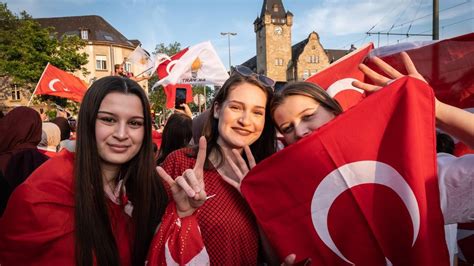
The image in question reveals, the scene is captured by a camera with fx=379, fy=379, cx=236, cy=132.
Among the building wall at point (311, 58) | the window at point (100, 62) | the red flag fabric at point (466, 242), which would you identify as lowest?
the red flag fabric at point (466, 242)

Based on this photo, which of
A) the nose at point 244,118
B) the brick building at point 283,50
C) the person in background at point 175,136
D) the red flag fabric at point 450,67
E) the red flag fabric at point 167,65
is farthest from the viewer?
the brick building at point 283,50

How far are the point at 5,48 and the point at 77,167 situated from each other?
36.1 metres

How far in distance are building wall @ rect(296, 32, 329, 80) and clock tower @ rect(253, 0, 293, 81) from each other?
3.37 metres

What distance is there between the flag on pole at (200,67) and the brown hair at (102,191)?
6.04 meters

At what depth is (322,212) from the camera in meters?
1.95

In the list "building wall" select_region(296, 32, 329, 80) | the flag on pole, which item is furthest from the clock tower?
the flag on pole

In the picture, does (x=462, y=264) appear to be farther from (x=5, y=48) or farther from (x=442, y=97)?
(x=5, y=48)

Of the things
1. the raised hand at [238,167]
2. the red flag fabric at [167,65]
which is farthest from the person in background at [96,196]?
the red flag fabric at [167,65]

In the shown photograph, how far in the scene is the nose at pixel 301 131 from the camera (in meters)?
2.23

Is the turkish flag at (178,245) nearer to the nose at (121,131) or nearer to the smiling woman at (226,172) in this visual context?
the smiling woman at (226,172)

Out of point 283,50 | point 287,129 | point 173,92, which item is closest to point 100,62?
point 283,50

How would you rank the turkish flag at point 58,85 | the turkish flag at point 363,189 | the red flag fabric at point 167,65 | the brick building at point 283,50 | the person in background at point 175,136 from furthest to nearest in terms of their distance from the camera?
the brick building at point 283,50 < the turkish flag at point 58,85 < the red flag fabric at point 167,65 < the person in background at point 175,136 < the turkish flag at point 363,189

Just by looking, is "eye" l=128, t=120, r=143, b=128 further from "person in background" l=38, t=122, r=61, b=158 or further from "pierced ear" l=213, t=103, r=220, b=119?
"person in background" l=38, t=122, r=61, b=158

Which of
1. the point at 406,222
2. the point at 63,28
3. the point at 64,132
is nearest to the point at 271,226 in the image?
the point at 406,222
